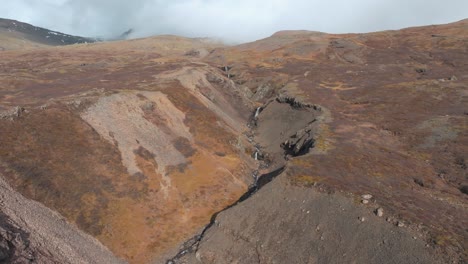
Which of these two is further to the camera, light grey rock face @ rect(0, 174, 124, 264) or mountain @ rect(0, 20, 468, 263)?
mountain @ rect(0, 20, 468, 263)

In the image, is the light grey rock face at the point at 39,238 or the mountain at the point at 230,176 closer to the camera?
the light grey rock face at the point at 39,238

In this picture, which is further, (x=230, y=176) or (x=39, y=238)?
(x=230, y=176)

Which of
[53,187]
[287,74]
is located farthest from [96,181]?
[287,74]

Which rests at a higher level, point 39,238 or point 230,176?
point 39,238
